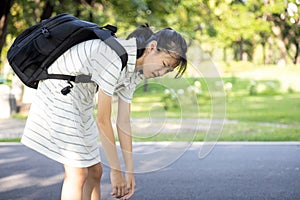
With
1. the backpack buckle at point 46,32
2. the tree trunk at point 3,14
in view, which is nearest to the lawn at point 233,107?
the backpack buckle at point 46,32

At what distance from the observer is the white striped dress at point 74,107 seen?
2.49 metres

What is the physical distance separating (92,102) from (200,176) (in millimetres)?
2897

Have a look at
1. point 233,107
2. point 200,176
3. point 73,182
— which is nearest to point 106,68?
point 73,182

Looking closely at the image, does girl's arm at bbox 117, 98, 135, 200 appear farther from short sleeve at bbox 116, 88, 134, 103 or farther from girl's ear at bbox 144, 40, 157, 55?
girl's ear at bbox 144, 40, 157, 55

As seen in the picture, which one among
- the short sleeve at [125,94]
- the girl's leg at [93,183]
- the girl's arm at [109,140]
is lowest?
the girl's leg at [93,183]

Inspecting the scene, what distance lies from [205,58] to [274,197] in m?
2.30

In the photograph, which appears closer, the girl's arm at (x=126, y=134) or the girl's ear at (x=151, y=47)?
the girl's ear at (x=151, y=47)

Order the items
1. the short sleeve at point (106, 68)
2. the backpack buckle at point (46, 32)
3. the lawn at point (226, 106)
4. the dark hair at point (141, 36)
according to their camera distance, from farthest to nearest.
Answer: the lawn at point (226, 106) → the backpack buckle at point (46, 32) → the dark hair at point (141, 36) → the short sleeve at point (106, 68)

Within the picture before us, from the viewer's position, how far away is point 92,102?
270cm

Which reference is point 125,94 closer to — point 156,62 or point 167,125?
point 156,62

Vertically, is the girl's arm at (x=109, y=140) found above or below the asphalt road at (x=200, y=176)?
above

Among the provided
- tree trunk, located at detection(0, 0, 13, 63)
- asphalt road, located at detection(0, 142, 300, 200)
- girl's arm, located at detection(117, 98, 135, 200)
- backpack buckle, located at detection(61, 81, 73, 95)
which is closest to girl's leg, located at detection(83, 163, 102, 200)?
girl's arm, located at detection(117, 98, 135, 200)

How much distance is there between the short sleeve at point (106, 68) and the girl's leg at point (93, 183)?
65 centimetres

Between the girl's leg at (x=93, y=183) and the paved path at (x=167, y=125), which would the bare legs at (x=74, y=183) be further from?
the paved path at (x=167, y=125)
